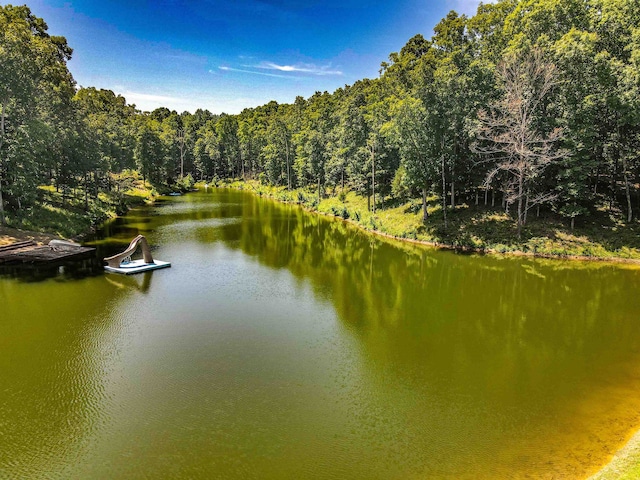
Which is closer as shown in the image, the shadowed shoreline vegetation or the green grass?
the shadowed shoreline vegetation

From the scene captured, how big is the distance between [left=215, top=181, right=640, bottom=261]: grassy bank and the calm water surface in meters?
4.13

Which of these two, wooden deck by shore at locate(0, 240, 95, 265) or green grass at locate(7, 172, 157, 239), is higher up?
green grass at locate(7, 172, 157, 239)

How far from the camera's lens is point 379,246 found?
116ft

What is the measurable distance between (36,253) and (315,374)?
2298 centimetres

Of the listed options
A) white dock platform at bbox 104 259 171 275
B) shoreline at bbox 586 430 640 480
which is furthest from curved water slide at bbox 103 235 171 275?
shoreline at bbox 586 430 640 480

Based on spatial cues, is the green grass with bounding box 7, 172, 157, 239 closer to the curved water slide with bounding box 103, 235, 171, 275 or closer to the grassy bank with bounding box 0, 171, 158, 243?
the grassy bank with bounding box 0, 171, 158, 243

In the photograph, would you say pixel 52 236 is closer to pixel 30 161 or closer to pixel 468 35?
pixel 30 161

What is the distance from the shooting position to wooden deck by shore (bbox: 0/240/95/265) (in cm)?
2588

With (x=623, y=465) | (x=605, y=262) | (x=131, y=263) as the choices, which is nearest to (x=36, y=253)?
(x=131, y=263)

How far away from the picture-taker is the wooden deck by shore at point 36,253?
2588 centimetres

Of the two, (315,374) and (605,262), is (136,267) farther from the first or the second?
(605,262)

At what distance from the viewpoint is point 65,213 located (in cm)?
3662

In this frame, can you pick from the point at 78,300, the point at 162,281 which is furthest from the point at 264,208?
the point at 78,300

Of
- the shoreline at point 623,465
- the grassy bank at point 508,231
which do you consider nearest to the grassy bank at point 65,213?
the grassy bank at point 508,231
